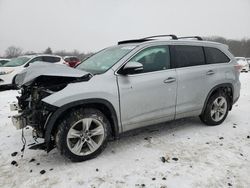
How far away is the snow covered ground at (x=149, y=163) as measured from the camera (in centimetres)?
289

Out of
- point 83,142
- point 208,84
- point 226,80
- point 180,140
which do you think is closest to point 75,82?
point 83,142

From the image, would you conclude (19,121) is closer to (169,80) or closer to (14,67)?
(169,80)

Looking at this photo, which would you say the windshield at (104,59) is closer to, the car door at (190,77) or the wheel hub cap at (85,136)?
the wheel hub cap at (85,136)

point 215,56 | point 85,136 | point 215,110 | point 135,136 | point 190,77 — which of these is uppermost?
point 215,56

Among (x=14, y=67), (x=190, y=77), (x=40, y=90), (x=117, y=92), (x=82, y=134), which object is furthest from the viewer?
(x=14, y=67)

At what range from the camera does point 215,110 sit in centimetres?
481

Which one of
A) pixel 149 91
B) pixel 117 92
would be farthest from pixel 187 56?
pixel 117 92

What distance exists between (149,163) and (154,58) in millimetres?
1731

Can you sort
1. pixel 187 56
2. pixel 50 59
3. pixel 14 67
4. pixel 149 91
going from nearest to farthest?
1. pixel 149 91
2. pixel 187 56
3. pixel 14 67
4. pixel 50 59

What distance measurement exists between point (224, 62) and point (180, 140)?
1.97 meters

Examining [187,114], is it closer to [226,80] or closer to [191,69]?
[191,69]

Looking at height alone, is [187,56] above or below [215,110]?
above

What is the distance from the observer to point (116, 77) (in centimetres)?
350

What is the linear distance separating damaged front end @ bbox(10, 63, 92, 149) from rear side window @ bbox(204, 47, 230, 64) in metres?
2.55
